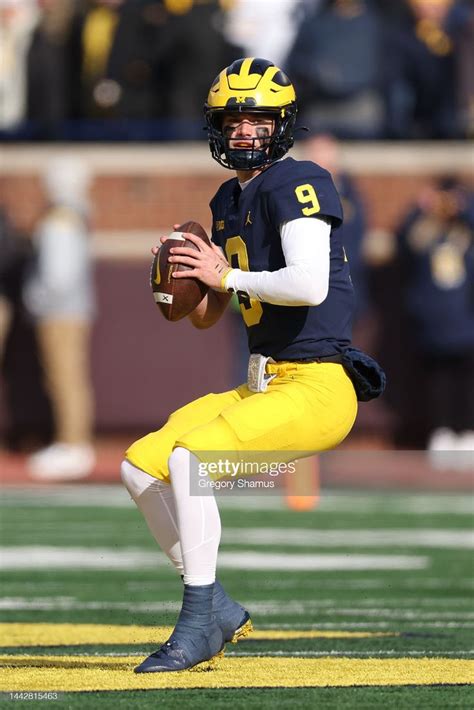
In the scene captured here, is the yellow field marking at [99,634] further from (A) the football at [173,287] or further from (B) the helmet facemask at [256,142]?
(B) the helmet facemask at [256,142]

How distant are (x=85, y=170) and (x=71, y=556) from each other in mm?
5358

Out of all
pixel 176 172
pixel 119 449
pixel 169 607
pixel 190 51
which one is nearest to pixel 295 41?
pixel 190 51

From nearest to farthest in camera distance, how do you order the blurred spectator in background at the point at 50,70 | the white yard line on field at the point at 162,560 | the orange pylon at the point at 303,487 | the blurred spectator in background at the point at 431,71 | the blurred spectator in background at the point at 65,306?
the white yard line on field at the point at 162,560
the orange pylon at the point at 303,487
the blurred spectator in background at the point at 65,306
the blurred spectator in background at the point at 431,71
the blurred spectator in background at the point at 50,70

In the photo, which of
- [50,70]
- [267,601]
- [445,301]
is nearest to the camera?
[267,601]

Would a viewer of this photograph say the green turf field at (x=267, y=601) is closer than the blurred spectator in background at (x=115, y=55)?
Yes

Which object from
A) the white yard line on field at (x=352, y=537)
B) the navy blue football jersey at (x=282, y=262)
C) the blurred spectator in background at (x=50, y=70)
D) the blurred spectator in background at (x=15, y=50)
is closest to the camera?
the navy blue football jersey at (x=282, y=262)

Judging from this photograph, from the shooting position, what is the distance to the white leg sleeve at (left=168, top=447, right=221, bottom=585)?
193 inches

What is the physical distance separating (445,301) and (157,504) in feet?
25.9

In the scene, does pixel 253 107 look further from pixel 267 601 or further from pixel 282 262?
pixel 267 601

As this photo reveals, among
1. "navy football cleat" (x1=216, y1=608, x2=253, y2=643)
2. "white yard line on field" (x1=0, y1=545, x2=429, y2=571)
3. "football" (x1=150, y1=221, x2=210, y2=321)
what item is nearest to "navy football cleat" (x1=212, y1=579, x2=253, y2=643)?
"navy football cleat" (x1=216, y1=608, x2=253, y2=643)

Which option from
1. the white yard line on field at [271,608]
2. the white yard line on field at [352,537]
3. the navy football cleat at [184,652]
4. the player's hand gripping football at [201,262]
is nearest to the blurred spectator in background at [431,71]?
the white yard line on field at [352,537]

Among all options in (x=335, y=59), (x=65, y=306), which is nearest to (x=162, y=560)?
(x=65, y=306)

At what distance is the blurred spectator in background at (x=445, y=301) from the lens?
1270 cm

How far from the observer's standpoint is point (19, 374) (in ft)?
44.6
